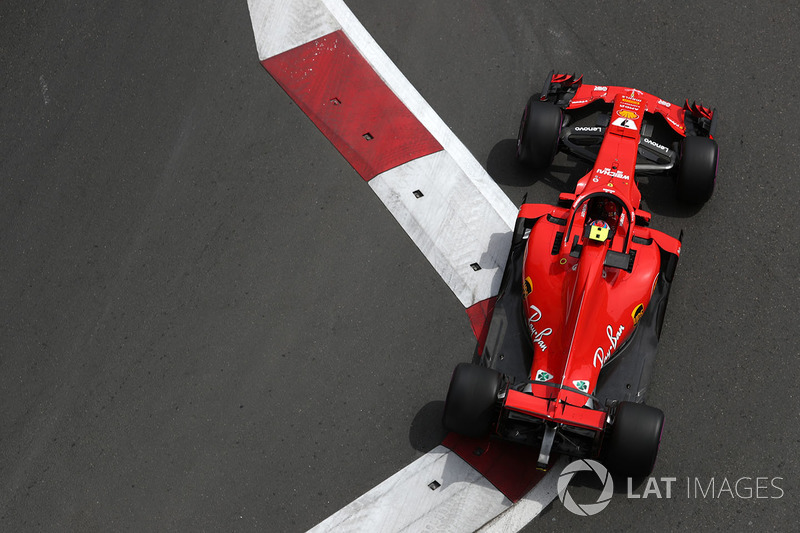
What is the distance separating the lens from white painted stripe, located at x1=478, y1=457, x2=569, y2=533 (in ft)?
20.8

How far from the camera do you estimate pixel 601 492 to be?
21.0ft

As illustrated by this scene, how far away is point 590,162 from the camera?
23.6ft

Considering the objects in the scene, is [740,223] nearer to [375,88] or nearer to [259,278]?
[375,88]

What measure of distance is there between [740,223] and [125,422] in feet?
17.7

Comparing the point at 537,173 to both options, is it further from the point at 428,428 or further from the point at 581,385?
the point at 428,428

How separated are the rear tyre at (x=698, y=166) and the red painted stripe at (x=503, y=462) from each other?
2544 mm

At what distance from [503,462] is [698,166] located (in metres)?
2.88

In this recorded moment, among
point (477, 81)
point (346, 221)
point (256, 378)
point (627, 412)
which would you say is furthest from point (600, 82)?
point (256, 378)

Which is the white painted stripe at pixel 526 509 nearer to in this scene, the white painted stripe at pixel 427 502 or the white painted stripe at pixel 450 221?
the white painted stripe at pixel 427 502

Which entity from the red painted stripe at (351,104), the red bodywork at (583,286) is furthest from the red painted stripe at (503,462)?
the red painted stripe at (351,104)

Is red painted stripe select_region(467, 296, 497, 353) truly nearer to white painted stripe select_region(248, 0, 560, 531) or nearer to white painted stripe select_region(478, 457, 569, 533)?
white painted stripe select_region(248, 0, 560, 531)

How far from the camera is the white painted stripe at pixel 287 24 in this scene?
8219mm

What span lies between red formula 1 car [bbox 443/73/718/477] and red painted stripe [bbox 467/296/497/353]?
0.27 meters

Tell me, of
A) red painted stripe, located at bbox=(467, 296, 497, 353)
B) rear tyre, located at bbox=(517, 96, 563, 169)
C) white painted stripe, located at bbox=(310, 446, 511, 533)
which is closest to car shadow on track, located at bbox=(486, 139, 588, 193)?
rear tyre, located at bbox=(517, 96, 563, 169)
